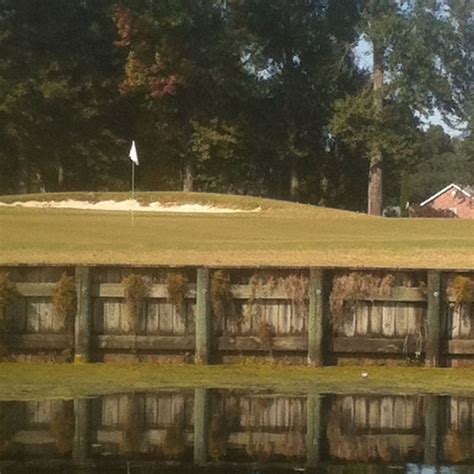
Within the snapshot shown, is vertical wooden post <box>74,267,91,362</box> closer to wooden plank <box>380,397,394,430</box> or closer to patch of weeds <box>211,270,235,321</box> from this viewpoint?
patch of weeds <box>211,270,235,321</box>

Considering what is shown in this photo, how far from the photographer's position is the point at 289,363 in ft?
65.2

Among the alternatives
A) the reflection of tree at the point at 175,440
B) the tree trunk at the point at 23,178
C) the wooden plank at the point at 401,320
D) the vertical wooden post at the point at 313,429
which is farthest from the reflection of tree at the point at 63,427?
Answer: the tree trunk at the point at 23,178

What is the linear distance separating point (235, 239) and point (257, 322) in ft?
38.7

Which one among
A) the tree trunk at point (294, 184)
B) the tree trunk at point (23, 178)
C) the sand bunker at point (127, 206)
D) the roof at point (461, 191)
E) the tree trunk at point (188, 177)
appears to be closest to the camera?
the sand bunker at point (127, 206)

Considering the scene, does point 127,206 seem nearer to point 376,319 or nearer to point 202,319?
point 202,319

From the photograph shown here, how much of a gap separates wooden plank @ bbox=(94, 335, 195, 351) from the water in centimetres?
280

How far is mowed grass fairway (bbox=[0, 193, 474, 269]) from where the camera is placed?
24.8 m

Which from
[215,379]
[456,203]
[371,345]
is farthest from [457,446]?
[456,203]

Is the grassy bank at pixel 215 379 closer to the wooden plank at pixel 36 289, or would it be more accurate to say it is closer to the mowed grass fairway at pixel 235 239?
the wooden plank at pixel 36 289

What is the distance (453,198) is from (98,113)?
45459 mm

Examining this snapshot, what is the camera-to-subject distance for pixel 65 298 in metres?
19.8

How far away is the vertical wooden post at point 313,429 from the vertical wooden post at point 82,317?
4.38 metres

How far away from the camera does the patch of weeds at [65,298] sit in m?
19.8

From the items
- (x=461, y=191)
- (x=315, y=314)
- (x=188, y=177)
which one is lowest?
(x=315, y=314)
